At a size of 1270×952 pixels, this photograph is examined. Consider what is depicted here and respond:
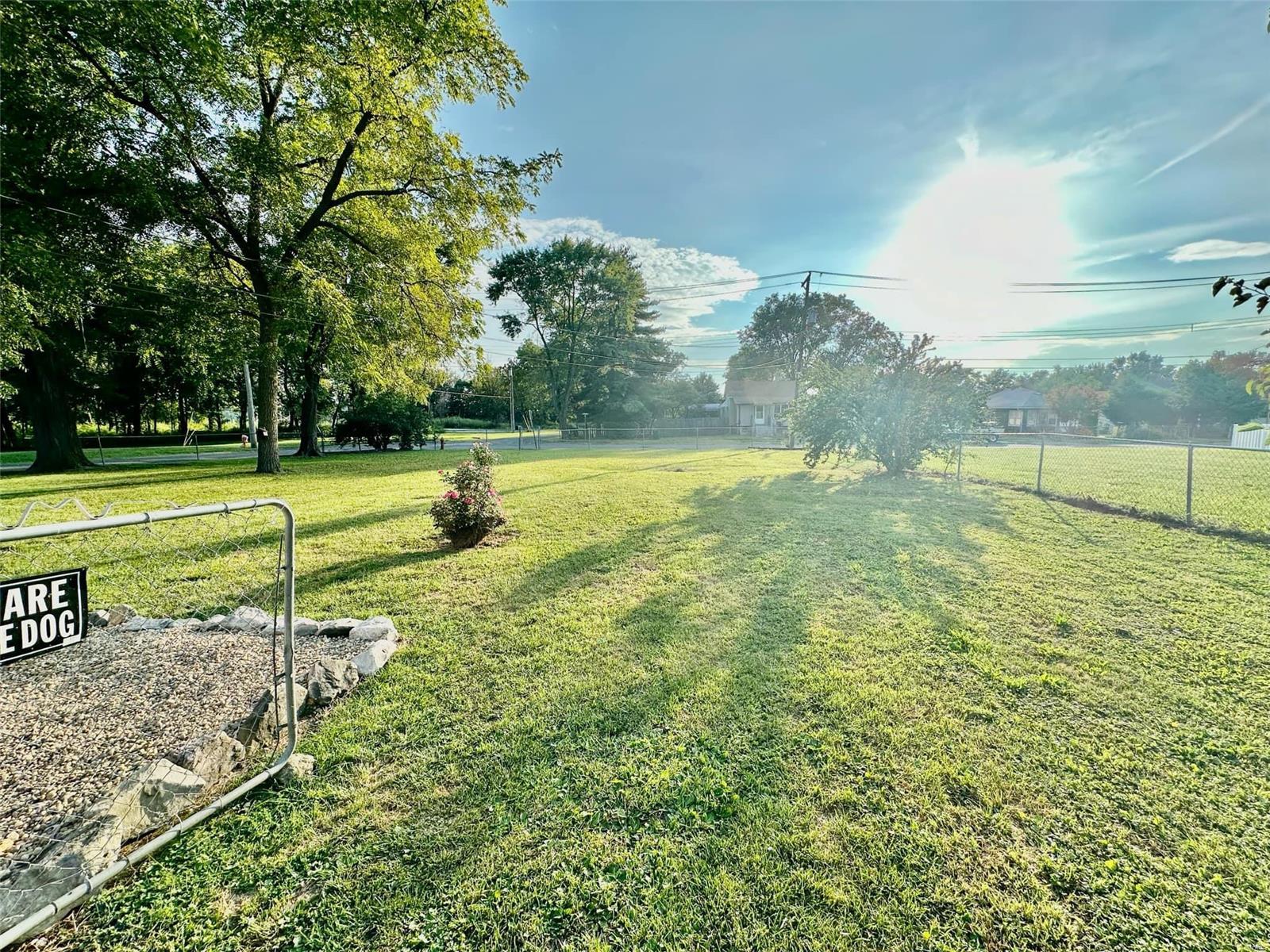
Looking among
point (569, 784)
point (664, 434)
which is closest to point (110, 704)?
point (569, 784)

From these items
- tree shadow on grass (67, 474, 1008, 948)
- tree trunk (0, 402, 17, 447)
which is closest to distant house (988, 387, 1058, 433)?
tree shadow on grass (67, 474, 1008, 948)

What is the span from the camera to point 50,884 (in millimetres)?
1502

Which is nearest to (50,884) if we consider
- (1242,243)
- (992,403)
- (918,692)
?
(918,692)

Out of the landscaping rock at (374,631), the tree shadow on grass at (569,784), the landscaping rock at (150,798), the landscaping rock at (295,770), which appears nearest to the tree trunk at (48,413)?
the landscaping rock at (374,631)

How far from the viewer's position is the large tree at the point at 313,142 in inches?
348

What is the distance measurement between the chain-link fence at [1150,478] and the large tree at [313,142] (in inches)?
551

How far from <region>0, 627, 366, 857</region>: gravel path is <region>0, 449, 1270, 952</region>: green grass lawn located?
59cm

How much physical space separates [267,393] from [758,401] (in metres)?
33.1

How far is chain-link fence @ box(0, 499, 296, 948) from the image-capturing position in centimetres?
135

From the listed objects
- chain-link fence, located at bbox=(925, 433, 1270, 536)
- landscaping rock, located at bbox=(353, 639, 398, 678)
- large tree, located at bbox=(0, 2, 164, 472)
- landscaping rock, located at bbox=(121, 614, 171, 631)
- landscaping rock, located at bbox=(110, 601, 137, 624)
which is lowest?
landscaping rock, located at bbox=(353, 639, 398, 678)

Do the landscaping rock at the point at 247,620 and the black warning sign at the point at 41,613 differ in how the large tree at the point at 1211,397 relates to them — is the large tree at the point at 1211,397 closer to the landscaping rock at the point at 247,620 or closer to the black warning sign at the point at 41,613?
the landscaping rock at the point at 247,620

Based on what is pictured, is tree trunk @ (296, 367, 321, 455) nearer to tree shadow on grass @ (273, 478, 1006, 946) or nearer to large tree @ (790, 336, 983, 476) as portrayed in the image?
large tree @ (790, 336, 983, 476)

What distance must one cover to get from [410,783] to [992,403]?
59925 mm

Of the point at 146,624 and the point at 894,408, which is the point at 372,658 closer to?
the point at 146,624
